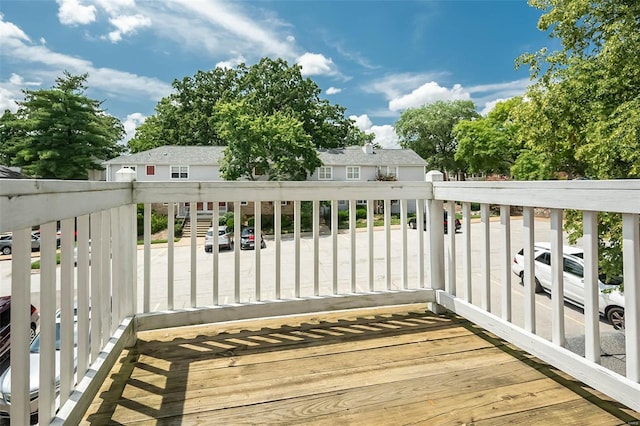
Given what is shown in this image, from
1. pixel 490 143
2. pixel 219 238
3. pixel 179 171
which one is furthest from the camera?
pixel 490 143

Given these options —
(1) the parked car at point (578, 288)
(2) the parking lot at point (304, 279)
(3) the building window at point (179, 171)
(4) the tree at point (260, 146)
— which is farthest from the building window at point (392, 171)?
(1) the parked car at point (578, 288)

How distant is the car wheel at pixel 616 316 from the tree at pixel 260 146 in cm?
1317

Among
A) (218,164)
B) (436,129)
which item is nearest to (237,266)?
(218,164)

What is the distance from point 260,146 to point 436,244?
14.6 meters

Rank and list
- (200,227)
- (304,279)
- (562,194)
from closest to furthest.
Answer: (562,194)
(304,279)
(200,227)

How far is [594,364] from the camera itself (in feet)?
3.80

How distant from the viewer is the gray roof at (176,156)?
18.0 meters

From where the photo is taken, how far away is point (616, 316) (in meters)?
5.03

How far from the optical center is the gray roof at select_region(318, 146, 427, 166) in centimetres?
2033

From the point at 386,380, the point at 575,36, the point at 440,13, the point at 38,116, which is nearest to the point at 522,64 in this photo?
the point at 575,36

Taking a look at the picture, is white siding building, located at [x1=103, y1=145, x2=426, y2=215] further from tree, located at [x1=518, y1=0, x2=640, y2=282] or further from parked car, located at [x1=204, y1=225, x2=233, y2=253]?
tree, located at [x1=518, y1=0, x2=640, y2=282]

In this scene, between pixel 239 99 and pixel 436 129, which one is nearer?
pixel 239 99

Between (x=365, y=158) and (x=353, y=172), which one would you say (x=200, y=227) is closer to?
(x=353, y=172)

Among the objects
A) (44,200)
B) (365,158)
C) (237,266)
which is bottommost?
(237,266)
